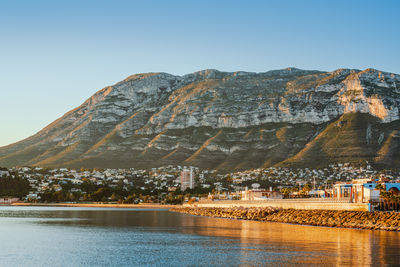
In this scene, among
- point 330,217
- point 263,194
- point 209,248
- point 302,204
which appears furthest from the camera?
point 263,194

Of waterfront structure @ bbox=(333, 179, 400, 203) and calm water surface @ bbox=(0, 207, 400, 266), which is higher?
waterfront structure @ bbox=(333, 179, 400, 203)

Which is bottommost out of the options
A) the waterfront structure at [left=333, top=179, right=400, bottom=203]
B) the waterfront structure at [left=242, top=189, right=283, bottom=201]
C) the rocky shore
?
the rocky shore

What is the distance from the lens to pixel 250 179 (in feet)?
615

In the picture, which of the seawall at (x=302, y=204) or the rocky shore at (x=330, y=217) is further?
the seawall at (x=302, y=204)

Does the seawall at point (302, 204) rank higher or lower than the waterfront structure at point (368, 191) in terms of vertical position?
lower

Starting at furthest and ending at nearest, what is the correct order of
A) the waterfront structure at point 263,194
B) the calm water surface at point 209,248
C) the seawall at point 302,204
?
the waterfront structure at point 263,194, the seawall at point 302,204, the calm water surface at point 209,248

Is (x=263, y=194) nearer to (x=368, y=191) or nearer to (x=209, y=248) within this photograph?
(x=368, y=191)

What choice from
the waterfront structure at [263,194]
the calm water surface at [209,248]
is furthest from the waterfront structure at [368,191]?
the waterfront structure at [263,194]

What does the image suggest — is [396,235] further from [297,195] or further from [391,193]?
[297,195]

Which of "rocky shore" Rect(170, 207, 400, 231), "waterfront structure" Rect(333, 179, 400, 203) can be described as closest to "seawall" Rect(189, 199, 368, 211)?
"rocky shore" Rect(170, 207, 400, 231)

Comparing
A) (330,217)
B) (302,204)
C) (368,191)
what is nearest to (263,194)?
(302,204)

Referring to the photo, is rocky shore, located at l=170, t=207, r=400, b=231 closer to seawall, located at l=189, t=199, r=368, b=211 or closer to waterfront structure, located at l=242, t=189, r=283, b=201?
seawall, located at l=189, t=199, r=368, b=211

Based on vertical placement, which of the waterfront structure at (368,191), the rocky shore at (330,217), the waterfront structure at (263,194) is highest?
the waterfront structure at (368,191)

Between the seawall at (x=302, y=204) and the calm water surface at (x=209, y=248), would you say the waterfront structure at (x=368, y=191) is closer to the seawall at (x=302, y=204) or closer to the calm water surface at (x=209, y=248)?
the seawall at (x=302, y=204)
